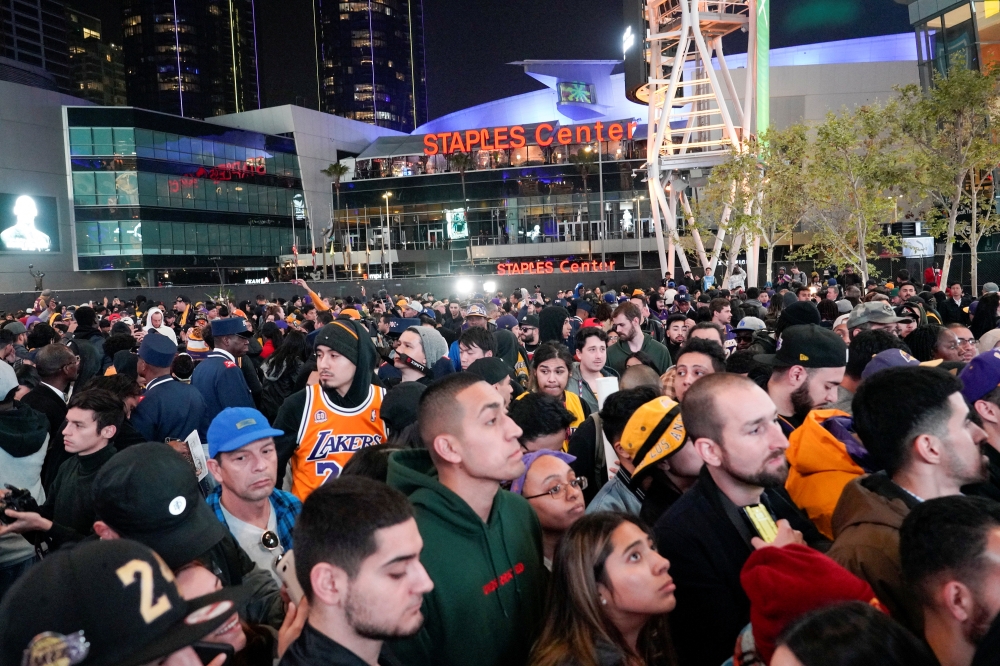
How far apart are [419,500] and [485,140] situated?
73.0 meters

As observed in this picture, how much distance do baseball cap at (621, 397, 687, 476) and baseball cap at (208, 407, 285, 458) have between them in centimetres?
187

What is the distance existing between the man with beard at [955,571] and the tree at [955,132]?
2291 centimetres

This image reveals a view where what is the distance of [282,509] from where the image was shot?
3986 mm

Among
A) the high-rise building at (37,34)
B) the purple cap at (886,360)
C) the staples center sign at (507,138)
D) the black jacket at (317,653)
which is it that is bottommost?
the black jacket at (317,653)

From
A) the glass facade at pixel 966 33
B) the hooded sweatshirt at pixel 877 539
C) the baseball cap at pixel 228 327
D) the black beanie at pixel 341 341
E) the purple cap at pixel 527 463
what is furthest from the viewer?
the glass facade at pixel 966 33

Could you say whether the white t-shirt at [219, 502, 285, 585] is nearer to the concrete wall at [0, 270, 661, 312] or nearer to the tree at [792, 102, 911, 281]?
the tree at [792, 102, 911, 281]

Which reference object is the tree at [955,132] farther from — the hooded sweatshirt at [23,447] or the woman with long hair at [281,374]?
the hooded sweatshirt at [23,447]

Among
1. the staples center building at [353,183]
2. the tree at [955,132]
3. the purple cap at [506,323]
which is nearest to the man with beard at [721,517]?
the purple cap at [506,323]

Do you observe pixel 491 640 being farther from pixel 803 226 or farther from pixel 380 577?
pixel 803 226

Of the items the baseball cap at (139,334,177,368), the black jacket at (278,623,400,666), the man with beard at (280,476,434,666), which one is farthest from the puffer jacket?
the baseball cap at (139,334,177,368)

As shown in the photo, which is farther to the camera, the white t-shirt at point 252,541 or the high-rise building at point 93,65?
the high-rise building at point 93,65

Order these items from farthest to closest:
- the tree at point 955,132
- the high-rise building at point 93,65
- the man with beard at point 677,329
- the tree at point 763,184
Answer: the high-rise building at point 93,65 < the tree at point 763,184 < the tree at point 955,132 < the man with beard at point 677,329

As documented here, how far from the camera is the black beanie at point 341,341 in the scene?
16.8ft

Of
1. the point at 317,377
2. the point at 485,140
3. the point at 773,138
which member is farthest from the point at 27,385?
the point at 485,140
